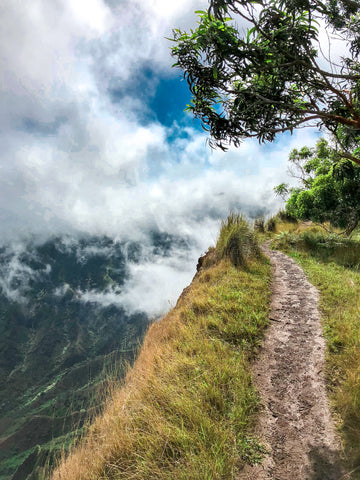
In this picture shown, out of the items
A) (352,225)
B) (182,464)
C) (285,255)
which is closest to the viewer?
(182,464)

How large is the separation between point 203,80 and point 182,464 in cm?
648

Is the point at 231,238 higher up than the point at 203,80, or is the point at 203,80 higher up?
the point at 203,80

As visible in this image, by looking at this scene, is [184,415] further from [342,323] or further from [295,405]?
[342,323]

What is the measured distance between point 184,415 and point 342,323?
13.5ft

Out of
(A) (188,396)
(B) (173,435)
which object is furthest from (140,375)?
(B) (173,435)

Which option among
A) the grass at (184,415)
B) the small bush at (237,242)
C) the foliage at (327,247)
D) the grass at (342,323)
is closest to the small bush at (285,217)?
the foliage at (327,247)

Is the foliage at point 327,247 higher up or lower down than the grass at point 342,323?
higher up

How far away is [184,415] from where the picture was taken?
3.07 m

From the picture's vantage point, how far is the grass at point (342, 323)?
9.43 feet

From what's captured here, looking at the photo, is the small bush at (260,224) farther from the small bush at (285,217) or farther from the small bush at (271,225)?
the small bush at (285,217)

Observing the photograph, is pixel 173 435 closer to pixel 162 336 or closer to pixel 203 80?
pixel 162 336

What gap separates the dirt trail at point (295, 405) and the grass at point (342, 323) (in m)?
0.16

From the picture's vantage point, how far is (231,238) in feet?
39.1

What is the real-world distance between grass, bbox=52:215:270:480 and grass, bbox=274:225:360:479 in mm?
1131
